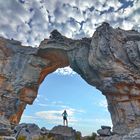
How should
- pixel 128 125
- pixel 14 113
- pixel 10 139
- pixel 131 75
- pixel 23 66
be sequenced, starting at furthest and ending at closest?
pixel 23 66 → pixel 14 113 → pixel 131 75 → pixel 128 125 → pixel 10 139

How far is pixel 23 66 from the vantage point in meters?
32.1

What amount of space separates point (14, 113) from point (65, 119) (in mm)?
6169

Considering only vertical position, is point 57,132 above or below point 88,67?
below

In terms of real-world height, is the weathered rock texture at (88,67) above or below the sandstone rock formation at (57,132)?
above

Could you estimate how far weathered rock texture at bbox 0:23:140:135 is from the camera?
86.0 ft

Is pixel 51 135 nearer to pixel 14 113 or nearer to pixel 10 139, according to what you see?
pixel 14 113

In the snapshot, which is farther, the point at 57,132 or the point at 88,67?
the point at 88,67

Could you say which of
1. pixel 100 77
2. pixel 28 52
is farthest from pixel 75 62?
pixel 28 52

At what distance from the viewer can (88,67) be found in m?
29.3

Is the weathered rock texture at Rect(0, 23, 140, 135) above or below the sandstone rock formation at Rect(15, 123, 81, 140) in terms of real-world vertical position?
above

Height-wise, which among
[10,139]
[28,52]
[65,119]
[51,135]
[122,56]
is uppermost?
[28,52]

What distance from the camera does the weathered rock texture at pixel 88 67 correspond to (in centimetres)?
2620

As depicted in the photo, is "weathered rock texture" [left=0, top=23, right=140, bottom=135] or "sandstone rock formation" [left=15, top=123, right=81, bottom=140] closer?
"sandstone rock formation" [left=15, top=123, right=81, bottom=140]

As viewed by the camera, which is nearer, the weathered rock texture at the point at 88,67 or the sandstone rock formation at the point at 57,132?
the sandstone rock formation at the point at 57,132
